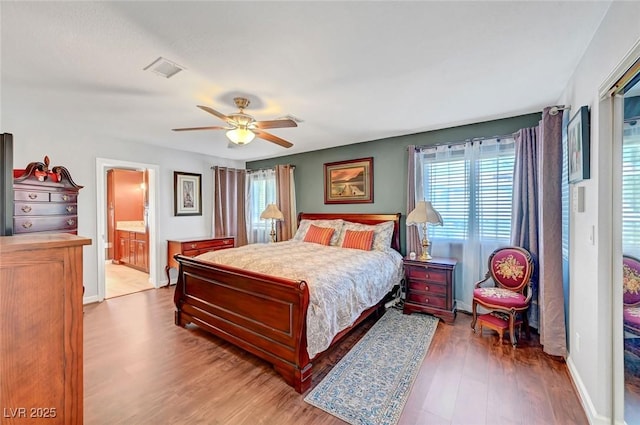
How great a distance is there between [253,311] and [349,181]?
2.83 m

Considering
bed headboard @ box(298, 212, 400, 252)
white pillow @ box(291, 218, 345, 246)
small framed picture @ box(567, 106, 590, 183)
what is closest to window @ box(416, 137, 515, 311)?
bed headboard @ box(298, 212, 400, 252)

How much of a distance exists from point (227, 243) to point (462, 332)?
13.5ft

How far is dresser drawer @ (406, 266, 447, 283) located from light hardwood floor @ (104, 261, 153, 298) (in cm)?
434

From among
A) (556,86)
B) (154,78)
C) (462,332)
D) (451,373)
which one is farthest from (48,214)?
(556,86)

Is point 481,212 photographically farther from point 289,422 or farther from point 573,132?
point 289,422

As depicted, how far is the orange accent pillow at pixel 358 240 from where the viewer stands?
3.79m

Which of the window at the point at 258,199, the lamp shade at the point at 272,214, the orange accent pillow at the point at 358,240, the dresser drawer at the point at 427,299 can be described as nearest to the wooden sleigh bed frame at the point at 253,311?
the dresser drawer at the point at 427,299

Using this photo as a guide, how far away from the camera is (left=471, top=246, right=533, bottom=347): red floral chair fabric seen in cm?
271

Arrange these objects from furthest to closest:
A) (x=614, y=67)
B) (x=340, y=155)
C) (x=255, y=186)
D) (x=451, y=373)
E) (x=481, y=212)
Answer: (x=255, y=186)
(x=340, y=155)
(x=481, y=212)
(x=451, y=373)
(x=614, y=67)

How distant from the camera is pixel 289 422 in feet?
5.72

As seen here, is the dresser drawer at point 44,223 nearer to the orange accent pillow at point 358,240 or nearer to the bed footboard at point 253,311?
the bed footboard at point 253,311

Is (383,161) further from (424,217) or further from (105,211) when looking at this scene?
(105,211)

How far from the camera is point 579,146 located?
1.90m

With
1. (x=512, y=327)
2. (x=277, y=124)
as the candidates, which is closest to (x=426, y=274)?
(x=512, y=327)
